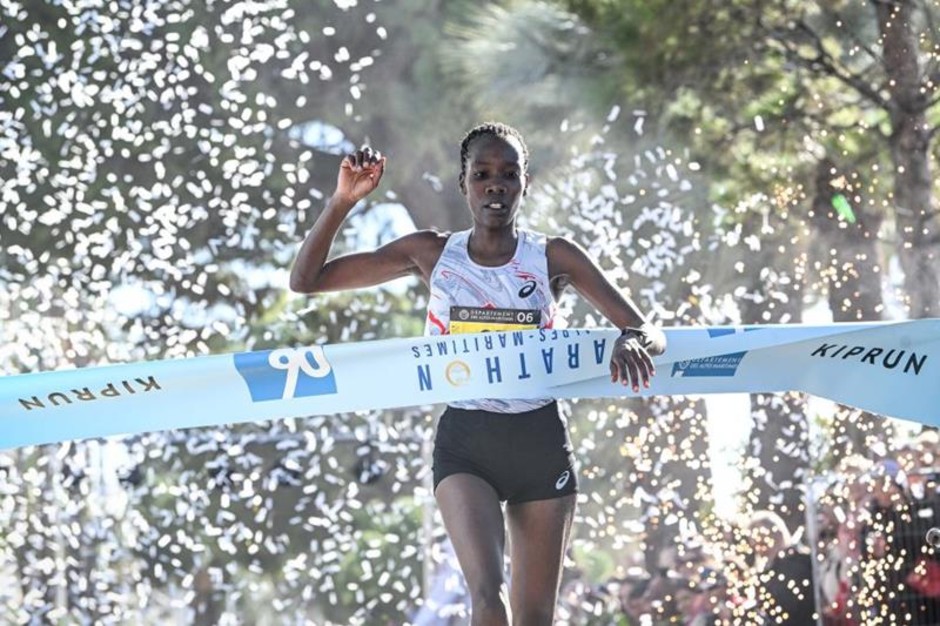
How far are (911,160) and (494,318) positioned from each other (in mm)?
4173

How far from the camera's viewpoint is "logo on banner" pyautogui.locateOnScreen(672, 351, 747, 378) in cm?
401

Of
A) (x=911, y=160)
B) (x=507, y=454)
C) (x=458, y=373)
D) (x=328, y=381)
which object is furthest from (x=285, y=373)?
(x=911, y=160)

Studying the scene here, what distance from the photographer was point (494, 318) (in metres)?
3.33

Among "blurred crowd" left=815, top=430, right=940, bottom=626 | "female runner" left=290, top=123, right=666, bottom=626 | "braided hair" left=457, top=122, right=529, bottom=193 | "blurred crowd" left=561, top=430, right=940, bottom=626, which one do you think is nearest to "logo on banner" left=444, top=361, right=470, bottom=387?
"female runner" left=290, top=123, right=666, bottom=626

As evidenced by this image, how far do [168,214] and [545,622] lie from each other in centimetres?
433

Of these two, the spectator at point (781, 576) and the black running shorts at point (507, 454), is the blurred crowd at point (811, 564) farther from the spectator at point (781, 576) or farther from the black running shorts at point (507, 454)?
the black running shorts at point (507, 454)

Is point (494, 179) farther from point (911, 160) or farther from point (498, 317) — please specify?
point (911, 160)

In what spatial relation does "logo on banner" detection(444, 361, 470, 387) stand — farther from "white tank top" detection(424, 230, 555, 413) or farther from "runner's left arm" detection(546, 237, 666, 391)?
"runner's left arm" detection(546, 237, 666, 391)

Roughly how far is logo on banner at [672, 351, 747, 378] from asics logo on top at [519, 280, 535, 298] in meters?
0.82

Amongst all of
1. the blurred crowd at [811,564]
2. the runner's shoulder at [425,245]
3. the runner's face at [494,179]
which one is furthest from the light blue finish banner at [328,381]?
the blurred crowd at [811,564]

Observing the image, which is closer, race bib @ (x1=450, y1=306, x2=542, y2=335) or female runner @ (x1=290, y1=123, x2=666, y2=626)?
female runner @ (x1=290, y1=123, x2=666, y2=626)

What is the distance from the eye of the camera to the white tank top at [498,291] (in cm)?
331

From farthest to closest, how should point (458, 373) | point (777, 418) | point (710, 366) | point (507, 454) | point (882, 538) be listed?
point (777, 418), point (882, 538), point (710, 366), point (458, 373), point (507, 454)

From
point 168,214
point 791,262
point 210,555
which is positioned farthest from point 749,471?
point 168,214
